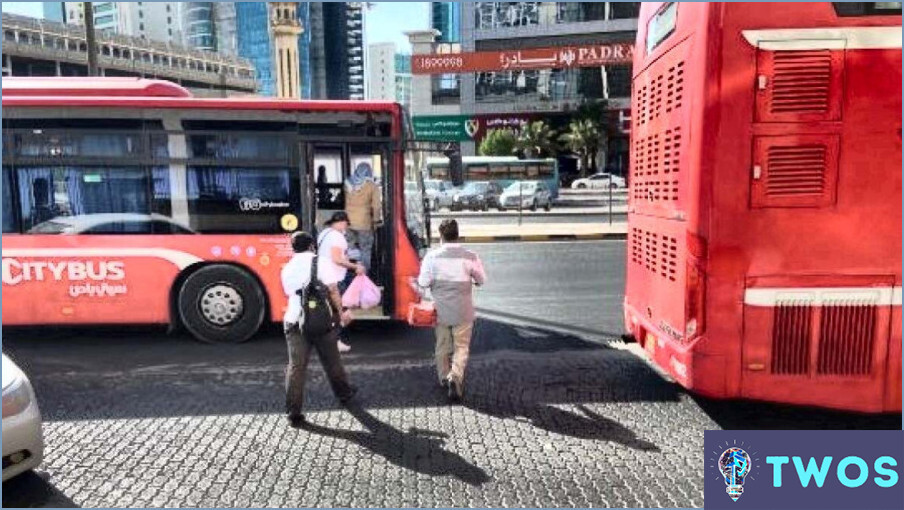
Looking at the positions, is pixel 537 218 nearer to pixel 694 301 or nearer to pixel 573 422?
pixel 573 422

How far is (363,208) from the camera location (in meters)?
7.78

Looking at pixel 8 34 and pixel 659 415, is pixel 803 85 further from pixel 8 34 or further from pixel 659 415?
pixel 8 34

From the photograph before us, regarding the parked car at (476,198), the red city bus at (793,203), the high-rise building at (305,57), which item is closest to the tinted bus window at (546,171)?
the parked car at (476,198)

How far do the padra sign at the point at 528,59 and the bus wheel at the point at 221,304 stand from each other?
1470 inches

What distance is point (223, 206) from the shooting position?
7.68 meters

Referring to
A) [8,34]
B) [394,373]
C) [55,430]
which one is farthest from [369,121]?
[8,34]

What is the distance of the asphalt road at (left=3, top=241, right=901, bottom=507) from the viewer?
159 inches

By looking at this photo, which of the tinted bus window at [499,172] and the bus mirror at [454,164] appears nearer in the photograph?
the bus mirror at [454,164]

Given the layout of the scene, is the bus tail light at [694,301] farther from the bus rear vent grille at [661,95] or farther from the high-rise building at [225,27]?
the high-rise building at [225,27]

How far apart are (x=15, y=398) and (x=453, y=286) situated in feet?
10.1

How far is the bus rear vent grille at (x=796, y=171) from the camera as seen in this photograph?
425cm

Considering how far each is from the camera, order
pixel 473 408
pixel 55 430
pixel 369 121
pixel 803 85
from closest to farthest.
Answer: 1. pixel 803 85
2. pixel 55 430
3. pixel 473 408
4. pixel 369 121

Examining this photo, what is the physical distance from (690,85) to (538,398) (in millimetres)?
2790

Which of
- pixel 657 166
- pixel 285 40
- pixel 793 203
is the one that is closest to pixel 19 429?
pixel 657 166
